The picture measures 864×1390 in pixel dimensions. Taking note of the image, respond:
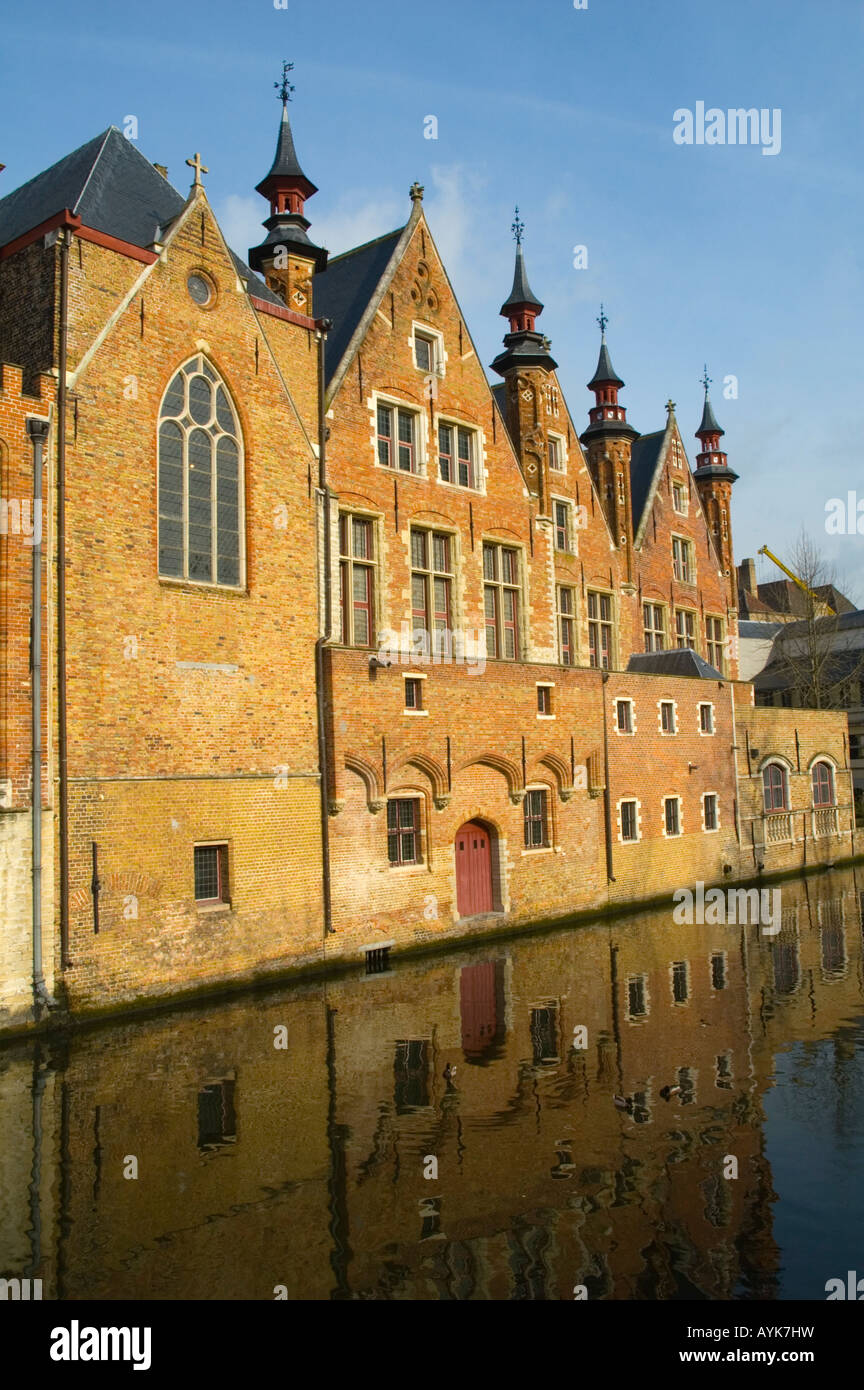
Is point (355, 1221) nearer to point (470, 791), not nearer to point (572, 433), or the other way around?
point (470, 791)

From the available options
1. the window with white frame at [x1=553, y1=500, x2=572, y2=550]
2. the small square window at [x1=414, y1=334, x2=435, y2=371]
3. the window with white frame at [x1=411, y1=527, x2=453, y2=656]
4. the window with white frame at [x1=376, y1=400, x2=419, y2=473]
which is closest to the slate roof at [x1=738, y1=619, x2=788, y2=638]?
the window with white frame at [x1=553, y1=500, x2=572, y2=550]

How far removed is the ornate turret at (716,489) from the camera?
37.1 m

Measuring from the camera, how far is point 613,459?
104 feet

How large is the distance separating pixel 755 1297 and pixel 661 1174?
2059 millimetres

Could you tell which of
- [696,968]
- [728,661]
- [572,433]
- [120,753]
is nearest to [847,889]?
[728,661]

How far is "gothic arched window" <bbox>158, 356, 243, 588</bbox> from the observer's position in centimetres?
1708

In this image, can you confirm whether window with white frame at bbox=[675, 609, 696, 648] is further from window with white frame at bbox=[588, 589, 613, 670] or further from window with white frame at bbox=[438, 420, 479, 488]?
window with white frame at bbox=[438, 420, 479, 488]

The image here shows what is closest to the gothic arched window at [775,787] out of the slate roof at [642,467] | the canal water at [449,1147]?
the slate roof at [642,467]

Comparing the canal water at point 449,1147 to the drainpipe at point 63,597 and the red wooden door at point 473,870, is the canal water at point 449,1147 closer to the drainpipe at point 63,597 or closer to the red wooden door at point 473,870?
the drainpipe at point 63,597

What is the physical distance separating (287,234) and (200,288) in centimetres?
491

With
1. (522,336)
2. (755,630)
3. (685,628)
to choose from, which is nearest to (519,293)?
(522,336)

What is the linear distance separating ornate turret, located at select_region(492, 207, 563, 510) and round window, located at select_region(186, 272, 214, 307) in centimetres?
1060

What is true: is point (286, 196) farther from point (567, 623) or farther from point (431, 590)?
point (567, 623)

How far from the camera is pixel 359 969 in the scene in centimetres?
1866
